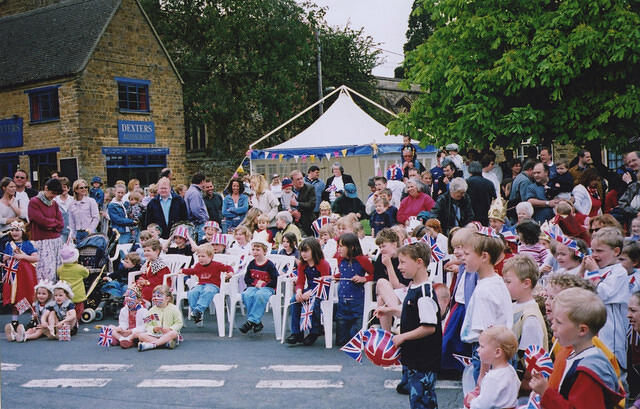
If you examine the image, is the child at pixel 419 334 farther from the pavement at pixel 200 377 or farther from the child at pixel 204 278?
the child at pixel 204 278

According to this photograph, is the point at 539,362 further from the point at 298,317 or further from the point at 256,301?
the point at 256,301

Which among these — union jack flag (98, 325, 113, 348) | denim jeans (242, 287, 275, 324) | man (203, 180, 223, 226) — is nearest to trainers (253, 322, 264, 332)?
denim jeans (242, 287, 275, 324)

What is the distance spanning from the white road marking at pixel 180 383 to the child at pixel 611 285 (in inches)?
146

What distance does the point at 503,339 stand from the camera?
3723mm

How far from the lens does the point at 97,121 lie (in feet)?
89.0

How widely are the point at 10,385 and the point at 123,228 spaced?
18.8 ft

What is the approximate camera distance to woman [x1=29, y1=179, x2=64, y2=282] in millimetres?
10297

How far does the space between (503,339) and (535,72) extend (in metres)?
11.9

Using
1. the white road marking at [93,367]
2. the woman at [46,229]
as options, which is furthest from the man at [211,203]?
the white road marking at [93,367]

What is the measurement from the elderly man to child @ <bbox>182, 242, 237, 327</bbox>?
10.3 ft

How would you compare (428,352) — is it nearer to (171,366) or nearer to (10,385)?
(171,366)

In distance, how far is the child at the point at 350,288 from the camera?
8281 millimetres

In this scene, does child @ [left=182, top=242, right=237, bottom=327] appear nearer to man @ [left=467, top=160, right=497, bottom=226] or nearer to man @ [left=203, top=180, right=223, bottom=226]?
man @ [left=203, top=180, right=223, bottom=226]

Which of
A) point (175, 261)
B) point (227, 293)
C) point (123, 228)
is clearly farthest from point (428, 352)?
point (123, 228)
